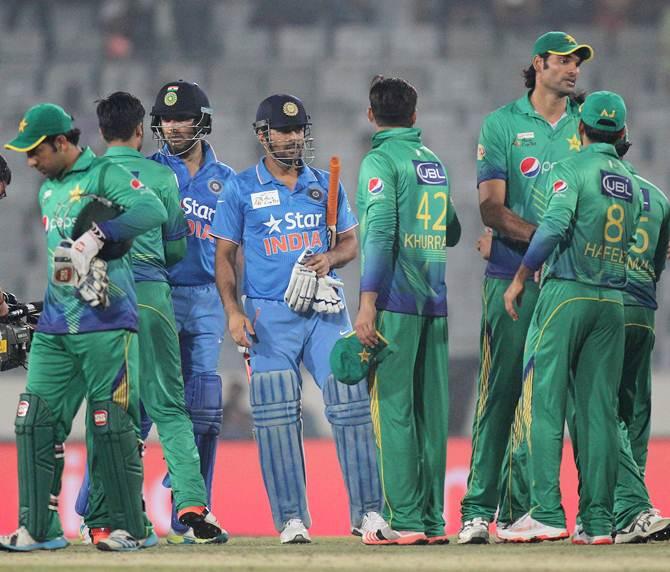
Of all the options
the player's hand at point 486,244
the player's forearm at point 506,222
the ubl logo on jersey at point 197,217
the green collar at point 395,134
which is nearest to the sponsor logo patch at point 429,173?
the green collar at point 395,134

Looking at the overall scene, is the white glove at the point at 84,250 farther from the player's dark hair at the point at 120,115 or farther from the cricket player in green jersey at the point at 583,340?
the cricket player in green jersey at the point at 583,340

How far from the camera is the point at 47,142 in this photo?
5508 mm

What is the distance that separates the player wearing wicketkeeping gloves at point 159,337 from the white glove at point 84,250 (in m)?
0.76

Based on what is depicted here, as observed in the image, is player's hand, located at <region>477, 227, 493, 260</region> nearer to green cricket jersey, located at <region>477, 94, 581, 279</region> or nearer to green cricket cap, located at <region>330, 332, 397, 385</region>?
green cricket jersey, located at <region>477, 94, 581, 279</region>

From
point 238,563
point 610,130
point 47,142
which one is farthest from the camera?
point 610,130

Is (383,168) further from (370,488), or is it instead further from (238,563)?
(238,563)

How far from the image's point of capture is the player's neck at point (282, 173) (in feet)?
21.4

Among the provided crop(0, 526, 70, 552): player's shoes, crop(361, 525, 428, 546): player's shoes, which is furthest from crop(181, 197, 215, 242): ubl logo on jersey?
crop(0, 526, 70, 552): player's shoes

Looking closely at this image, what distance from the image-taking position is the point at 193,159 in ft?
22.5

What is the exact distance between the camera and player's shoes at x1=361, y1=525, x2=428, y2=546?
5871 millimetres

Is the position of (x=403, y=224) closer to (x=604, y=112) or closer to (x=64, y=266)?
(x=604, y=112)

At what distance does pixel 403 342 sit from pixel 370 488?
0.75m

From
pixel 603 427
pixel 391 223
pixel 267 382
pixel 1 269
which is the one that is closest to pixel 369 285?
pixel 391 223

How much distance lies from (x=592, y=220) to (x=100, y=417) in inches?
84.4
